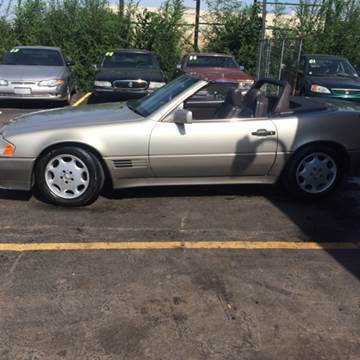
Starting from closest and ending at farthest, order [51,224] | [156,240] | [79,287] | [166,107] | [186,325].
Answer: [186,325] < [79,287] < [156,240] < [51,224] < [166,107]

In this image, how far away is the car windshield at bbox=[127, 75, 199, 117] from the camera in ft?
17.4

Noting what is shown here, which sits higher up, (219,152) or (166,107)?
(166,107)

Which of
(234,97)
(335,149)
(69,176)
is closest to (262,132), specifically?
(234,97)

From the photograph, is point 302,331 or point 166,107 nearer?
point 302,331

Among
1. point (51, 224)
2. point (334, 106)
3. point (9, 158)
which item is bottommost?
point (51, 224)

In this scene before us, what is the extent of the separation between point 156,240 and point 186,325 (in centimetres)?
133

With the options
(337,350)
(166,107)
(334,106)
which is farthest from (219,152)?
(337,350)

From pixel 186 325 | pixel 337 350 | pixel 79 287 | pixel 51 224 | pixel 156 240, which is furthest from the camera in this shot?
pixel 51 224

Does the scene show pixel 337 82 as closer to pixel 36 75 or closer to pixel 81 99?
pixel 81 99

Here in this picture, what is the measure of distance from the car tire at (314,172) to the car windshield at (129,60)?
8294mm

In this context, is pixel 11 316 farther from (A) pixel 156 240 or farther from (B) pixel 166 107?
(B) pixel 166 107

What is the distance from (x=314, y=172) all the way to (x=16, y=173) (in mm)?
3065

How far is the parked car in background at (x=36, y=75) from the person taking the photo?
37.1 ft

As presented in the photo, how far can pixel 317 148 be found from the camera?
543 centimetres
